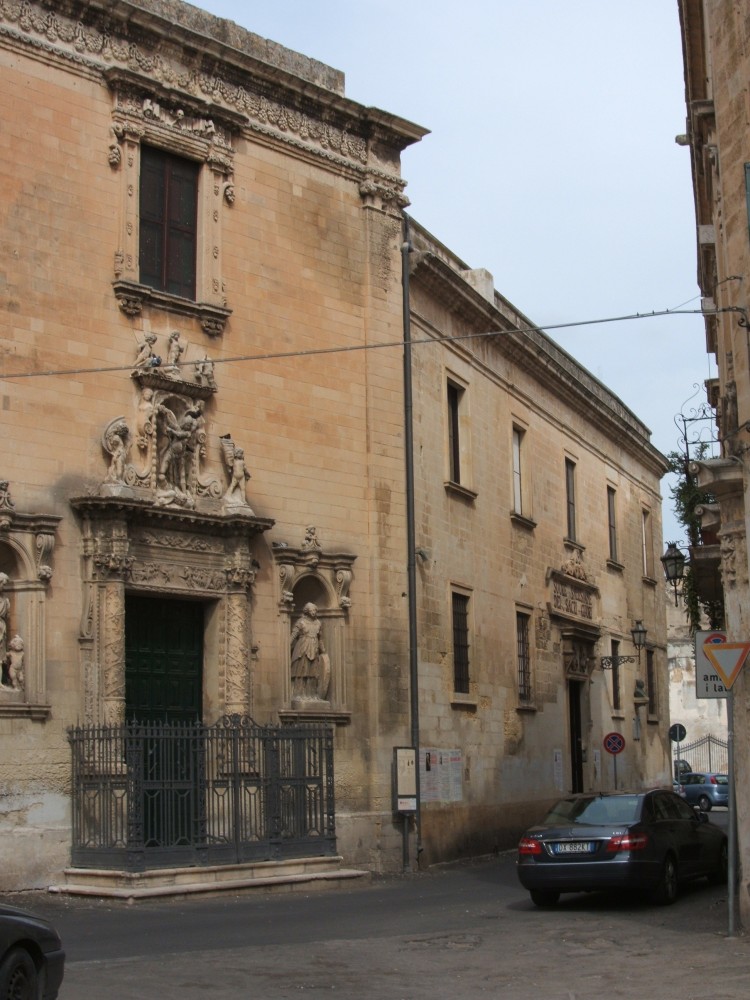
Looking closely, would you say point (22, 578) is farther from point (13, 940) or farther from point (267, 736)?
point (13, 940)

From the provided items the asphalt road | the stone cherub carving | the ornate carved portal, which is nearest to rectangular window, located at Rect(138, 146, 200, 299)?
the stone cherub carving

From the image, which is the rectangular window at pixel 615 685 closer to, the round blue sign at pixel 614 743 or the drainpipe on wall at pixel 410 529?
the round blue sign at pixel 614 743

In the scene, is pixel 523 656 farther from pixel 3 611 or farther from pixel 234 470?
pixel 3 611

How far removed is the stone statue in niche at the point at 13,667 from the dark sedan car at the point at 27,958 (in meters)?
8.69

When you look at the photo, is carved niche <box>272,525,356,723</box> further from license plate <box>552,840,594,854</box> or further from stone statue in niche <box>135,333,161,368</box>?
license plate <box>552,840,594,854</box>

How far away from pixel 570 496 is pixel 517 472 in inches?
154

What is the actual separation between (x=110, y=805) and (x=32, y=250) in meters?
6.89

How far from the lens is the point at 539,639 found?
29.1 metres

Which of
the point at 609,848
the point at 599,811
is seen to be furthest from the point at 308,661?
the point at 609,848

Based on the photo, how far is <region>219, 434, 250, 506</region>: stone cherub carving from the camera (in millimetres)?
19703

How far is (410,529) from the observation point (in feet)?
73.6

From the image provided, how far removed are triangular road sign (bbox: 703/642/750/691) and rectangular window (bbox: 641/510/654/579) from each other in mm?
25487

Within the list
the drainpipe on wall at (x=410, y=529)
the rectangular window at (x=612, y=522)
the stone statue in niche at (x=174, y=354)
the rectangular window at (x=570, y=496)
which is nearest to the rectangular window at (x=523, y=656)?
the rectangular window at (x=570, y=496)

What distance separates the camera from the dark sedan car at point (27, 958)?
8.10m
